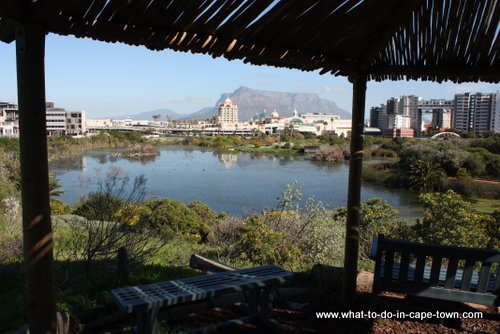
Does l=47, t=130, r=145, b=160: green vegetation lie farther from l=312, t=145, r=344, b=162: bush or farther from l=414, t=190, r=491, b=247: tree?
l=414, t=190, r=491, b=247: tree

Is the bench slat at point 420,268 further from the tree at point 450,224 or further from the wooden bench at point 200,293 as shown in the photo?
the tree at point 450,224

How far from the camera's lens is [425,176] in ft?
83.0

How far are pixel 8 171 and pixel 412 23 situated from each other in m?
12.6

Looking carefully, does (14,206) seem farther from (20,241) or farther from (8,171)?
(8,171)

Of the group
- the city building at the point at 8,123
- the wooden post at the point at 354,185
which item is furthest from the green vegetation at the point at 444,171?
the city building at the point at 8,123

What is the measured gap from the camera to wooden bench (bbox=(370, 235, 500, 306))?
266cm

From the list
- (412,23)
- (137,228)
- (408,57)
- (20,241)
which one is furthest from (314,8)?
(20,241)

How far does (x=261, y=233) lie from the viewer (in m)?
5.00

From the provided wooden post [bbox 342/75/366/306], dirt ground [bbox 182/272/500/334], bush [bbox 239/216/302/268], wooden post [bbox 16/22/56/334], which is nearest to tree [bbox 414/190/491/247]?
bush [bbox 239/216/302/268]

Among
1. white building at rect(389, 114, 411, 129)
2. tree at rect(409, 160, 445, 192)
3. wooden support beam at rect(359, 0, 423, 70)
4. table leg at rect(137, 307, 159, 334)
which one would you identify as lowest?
tree at rect(409, 160, 445, 192)

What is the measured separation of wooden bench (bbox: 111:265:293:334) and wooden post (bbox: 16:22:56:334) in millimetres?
557

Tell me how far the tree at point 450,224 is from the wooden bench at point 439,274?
3419 mm

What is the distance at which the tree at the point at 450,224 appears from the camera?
600 cm

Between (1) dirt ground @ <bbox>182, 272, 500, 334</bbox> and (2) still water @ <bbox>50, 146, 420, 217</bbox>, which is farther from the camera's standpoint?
(2) still water @ <bbox>50, 146, 420, 217</bbox>
